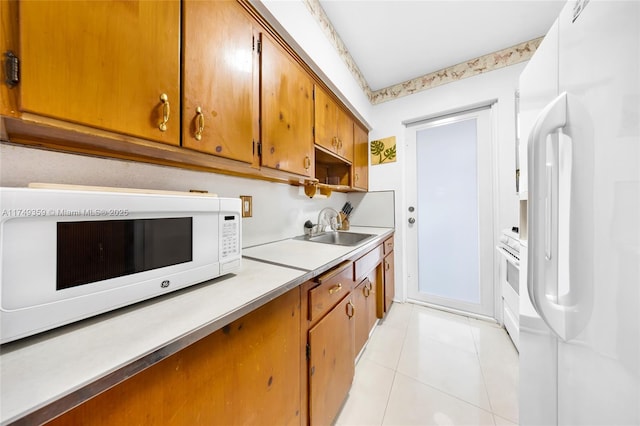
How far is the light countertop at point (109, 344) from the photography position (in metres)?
0.28

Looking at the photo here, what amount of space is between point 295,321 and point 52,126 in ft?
2.88

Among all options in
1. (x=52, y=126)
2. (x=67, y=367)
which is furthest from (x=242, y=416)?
(x=52, y=126)

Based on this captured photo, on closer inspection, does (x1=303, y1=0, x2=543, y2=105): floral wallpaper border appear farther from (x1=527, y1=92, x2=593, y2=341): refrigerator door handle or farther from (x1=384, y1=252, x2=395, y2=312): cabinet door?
(x1=384, y1=252, x2=395, y2=312): cabinet door

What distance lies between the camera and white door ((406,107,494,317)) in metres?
1.99

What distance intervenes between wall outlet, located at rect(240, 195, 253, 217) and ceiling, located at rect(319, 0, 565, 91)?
1.47 metres

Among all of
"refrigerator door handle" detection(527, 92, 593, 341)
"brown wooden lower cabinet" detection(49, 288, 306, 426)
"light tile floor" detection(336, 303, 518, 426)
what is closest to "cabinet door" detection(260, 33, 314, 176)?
"brown wooden lower cabinet" detection(49, 288, 306, 426)

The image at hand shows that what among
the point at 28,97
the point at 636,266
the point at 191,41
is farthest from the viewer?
the point at 191,41

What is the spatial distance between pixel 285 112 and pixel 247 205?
23.5 inches

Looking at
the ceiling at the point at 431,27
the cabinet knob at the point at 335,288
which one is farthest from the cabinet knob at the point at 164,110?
the ceiling at the point at 431,27

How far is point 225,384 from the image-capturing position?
1.81ft

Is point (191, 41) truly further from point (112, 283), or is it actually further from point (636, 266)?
point (636, 266)

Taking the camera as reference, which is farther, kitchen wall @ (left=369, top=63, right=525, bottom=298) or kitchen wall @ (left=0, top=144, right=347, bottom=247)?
kitchen wall @ (left=369, top=63, right=525, bottom=298)

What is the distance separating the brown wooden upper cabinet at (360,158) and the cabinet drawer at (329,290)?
116cm

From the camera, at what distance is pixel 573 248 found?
45 centimetres
